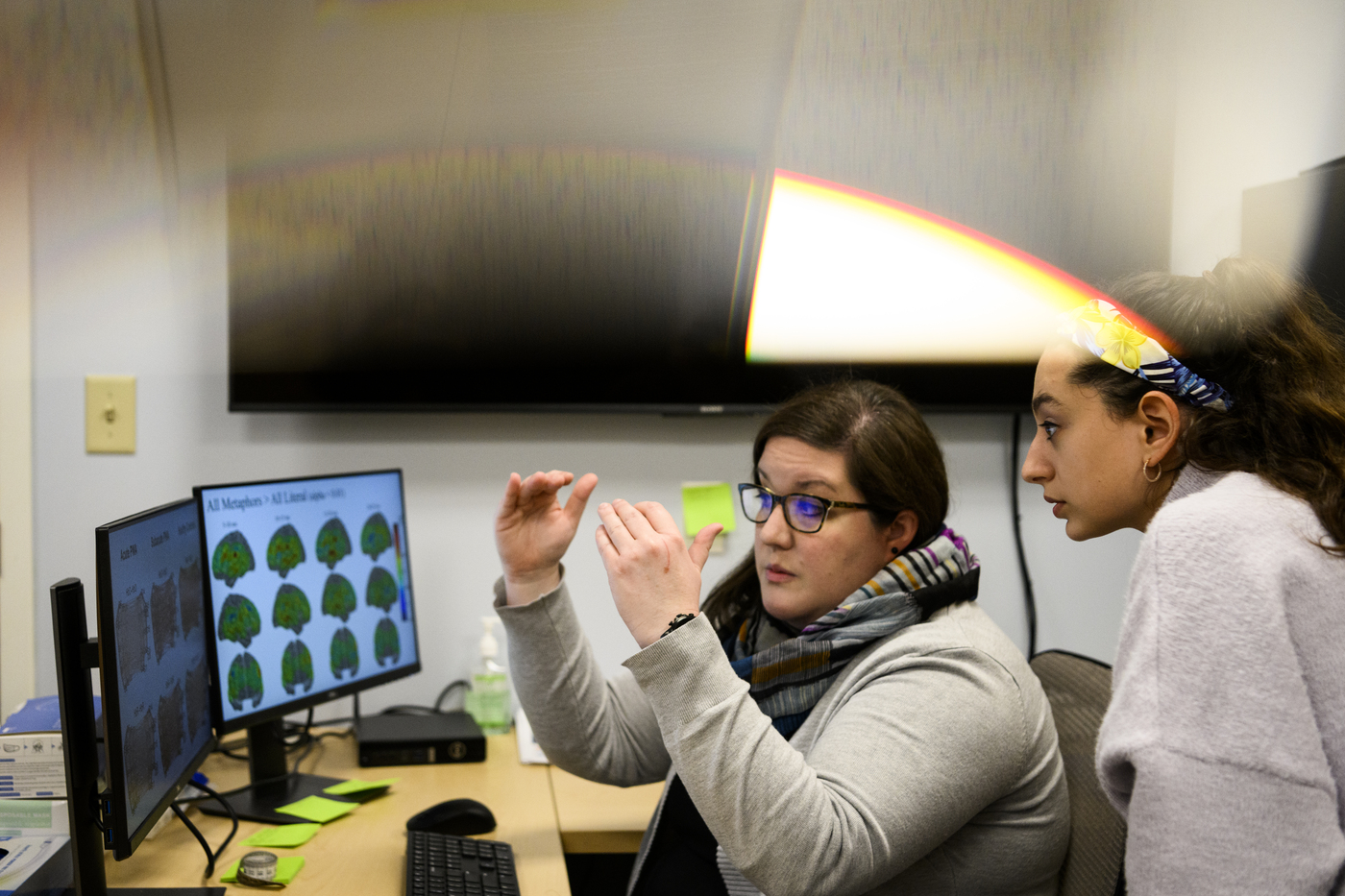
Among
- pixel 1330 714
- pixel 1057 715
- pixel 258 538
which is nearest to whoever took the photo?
pixel 1330 714

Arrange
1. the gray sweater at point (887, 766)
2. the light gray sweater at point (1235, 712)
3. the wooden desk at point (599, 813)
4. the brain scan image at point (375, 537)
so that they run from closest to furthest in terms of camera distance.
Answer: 1. the light gray sweater at point (1235, 712)
2. the gray sweater at point (887, 766)
3. the wooden desk at point (599, 813)
4. the brain scan image at point (375, 537)

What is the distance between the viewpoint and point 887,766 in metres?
0.89

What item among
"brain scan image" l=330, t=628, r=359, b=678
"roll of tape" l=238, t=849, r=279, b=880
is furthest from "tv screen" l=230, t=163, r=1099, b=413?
"roll of tape" l=238, t=849, r=279, b=880

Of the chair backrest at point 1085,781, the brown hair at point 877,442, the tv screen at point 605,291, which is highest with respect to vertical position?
the tv screen at point 605,291

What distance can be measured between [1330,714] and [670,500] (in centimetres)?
117

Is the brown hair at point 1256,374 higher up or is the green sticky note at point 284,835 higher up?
the brown hair at point 1256,374

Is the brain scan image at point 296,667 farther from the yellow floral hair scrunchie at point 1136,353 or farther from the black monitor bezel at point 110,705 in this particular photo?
the yellow floral hair scrunchie at point 1136,353

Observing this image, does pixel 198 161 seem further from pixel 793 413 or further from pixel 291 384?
pixel 793 413

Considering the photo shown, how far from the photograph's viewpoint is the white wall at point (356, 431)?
151 centimetres

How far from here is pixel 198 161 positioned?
1.44 metres

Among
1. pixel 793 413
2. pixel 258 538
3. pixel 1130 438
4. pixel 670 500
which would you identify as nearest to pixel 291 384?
pixel 258 538

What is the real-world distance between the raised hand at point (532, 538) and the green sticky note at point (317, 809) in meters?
0.37

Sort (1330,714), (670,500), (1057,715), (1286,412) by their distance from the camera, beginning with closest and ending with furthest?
(1330,714) → (1286,412) → (1057,715) → (670,500)

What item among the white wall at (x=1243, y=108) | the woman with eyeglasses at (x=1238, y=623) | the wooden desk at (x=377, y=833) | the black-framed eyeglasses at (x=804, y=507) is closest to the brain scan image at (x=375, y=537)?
the wooden desk at (x=377, y=833)
